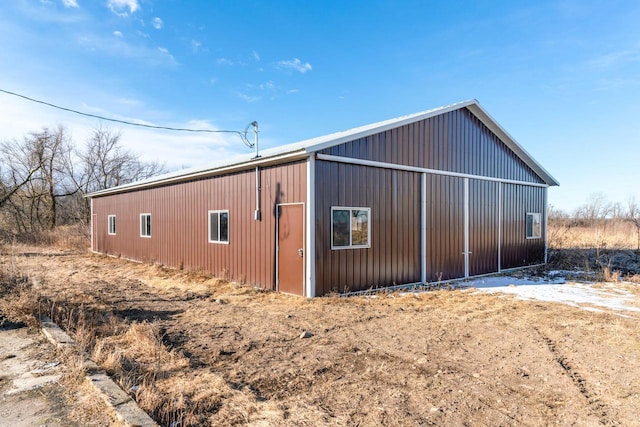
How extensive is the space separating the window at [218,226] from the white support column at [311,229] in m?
3.31

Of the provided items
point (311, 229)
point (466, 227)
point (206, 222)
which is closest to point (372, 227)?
point (311, 229)

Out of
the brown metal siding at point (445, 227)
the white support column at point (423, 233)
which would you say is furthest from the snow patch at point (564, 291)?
the white support column at point (423, 233)

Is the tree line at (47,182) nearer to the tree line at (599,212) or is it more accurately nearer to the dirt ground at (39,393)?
the dirt ground at (39,393)

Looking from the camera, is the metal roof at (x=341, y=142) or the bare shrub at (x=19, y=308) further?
the metal roof at (x=341, y=142)

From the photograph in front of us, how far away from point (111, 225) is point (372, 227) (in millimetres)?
14559

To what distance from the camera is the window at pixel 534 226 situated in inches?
525

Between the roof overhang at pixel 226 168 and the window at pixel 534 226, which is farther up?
the roof overhang at pixel 226 168

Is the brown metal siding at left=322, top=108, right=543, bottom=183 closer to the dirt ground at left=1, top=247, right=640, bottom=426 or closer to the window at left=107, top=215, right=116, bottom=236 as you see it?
the dirt ground at left=1, top=247, right=640, bottom=426

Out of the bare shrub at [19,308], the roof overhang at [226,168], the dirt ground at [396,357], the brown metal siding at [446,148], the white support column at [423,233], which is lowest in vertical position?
the dirt ground at [396,357]

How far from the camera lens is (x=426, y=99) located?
15133mm

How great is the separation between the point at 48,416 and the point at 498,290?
897 centimetres

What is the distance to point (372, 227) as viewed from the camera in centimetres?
861

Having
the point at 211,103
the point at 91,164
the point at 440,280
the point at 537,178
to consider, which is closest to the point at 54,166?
the point at 91,164

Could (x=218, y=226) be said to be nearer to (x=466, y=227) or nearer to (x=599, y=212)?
(x=466, y=227)
